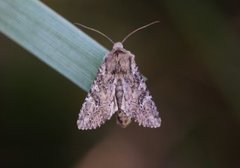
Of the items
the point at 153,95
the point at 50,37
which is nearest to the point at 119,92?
the point at 50,37

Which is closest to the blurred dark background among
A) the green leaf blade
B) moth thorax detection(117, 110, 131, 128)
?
moth thorax detection(117, 110, 131, 128)

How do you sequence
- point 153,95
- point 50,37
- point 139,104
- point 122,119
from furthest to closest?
1. point 153,95
2. point 139,104
3. point 122,119
4. point 50,37

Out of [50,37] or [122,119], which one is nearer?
[50,37]

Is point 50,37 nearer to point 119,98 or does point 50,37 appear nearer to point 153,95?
point 119,98

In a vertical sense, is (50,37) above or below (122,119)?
above

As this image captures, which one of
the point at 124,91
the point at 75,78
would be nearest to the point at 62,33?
the point at 75,78

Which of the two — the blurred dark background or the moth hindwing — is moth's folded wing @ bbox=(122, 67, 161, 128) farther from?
the blurred dark background

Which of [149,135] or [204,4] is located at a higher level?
[204,4]

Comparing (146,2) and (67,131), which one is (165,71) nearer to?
(146,2)
